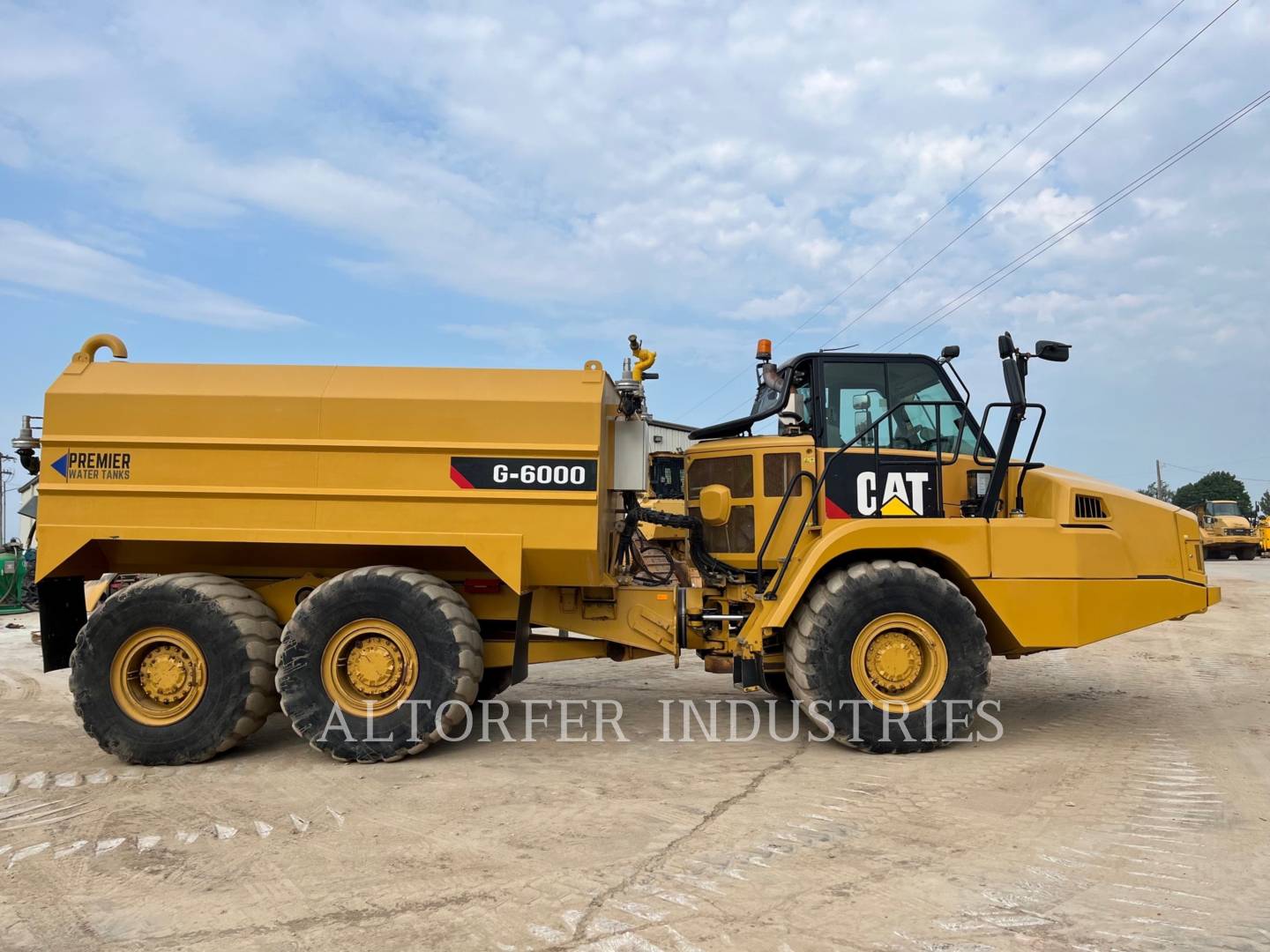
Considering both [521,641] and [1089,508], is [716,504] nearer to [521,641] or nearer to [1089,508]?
[521,641]

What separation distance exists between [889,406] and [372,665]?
406 centimetres

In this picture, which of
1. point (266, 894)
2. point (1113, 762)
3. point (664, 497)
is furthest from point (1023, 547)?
point (266, 894)

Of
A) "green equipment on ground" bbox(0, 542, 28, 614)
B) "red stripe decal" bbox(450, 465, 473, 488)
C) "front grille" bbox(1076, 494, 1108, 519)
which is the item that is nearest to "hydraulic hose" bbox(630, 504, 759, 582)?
"red stripe decal" bbox(450, 465, 473, 488)

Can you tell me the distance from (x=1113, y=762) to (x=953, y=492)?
2002 mm

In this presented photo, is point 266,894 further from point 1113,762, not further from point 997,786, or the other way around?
point 1113,762

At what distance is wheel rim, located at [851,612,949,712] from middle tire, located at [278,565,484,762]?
253 centimetres

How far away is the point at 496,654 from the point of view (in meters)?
6.10

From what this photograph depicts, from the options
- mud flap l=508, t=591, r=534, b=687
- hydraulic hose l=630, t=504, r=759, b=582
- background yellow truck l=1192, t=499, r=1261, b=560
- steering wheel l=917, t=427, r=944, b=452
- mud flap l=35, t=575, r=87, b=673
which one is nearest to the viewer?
mud flap l=35, t=575, r=87, b=673

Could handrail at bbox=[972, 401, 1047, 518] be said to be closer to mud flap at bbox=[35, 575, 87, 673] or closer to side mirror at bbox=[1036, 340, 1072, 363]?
side mirror at bbox=[1036, 340, 1072, 363]

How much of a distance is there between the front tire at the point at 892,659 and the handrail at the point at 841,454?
0.48 meters

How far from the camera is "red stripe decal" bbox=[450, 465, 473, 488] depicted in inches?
224

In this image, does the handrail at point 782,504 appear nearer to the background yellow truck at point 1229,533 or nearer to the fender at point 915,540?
the fender at point 915,540

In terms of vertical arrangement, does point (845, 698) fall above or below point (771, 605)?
below

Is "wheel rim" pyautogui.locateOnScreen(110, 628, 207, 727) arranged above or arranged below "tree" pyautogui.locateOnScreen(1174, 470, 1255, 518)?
below
